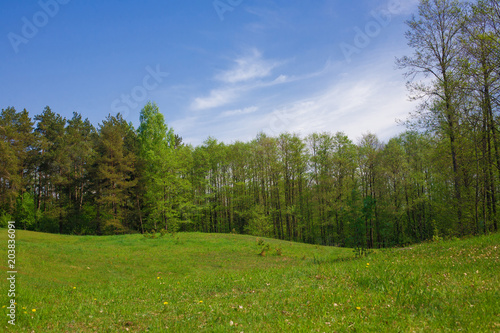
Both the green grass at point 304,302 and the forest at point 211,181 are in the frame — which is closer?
the green grass at point 304,302

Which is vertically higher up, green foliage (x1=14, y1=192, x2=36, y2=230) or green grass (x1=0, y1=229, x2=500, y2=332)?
green foliage (x1=14, y1=192, x2=36, y2=230)

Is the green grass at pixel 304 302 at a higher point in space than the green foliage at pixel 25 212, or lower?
lower

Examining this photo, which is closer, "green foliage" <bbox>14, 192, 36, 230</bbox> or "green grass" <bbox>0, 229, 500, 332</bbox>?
"green grass" <bbox>0, 229, 500, 332</bbox>

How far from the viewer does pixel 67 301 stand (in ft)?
24.3

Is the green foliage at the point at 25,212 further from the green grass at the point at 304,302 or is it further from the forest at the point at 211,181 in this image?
the green grass at the point at 304,302

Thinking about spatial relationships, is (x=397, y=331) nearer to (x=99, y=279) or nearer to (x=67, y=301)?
(x=67, y=301)

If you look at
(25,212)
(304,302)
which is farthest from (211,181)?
(304,302)

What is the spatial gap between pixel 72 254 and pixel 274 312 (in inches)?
604

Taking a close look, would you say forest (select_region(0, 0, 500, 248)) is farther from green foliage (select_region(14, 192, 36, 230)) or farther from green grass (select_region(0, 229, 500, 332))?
green grass (select_region(0, 229, 500, 332))

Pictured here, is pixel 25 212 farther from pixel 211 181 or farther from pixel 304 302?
pixel 304 302

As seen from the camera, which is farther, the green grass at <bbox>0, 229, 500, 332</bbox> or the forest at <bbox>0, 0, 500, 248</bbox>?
the forest at <bbox>0, 0, 500, 248</bbox>

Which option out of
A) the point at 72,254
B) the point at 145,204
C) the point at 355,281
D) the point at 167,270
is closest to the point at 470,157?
the point at 355,281

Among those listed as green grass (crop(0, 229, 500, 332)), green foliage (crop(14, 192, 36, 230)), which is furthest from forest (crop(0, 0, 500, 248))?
green grass (crop(0, 229, 500, 332))

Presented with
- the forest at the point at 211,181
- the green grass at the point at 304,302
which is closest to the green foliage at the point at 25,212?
the forest at the point at 211,181
